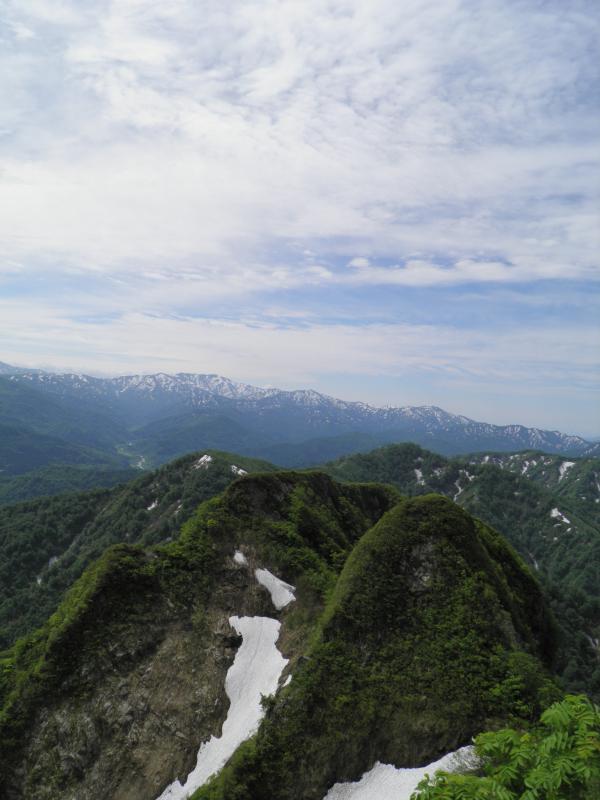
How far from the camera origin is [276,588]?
37281mm

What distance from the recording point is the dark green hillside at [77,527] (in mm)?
140250

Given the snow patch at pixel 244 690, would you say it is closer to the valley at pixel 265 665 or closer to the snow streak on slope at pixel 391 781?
the valley at pixel 265 665

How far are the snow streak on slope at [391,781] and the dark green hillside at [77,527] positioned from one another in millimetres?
121159

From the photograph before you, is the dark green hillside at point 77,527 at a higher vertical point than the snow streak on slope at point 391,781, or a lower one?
lower

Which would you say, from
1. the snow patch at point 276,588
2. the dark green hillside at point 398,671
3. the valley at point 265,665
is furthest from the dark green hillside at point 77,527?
the dark green hillside at point 398,671

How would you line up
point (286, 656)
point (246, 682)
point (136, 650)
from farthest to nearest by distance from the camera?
point (286, 656), point (136, 650), point (246, 682)

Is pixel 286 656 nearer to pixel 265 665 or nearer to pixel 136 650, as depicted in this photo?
pixel 265 665

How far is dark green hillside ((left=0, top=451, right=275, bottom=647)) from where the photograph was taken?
140250 millimetres

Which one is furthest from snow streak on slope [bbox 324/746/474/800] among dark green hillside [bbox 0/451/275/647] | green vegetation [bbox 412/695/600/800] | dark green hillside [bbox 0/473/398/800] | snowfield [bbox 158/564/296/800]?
dark green hillside [bbox 0/451/275/647]

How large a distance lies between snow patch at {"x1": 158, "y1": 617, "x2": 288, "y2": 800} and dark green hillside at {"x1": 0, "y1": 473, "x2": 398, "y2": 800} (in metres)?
0.85

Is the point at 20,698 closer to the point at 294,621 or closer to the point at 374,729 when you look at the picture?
the point at 294,621

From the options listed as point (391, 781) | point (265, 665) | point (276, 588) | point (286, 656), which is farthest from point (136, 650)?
point (391, 781)

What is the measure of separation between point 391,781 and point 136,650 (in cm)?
1731

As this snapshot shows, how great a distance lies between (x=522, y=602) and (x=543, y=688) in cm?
2123
